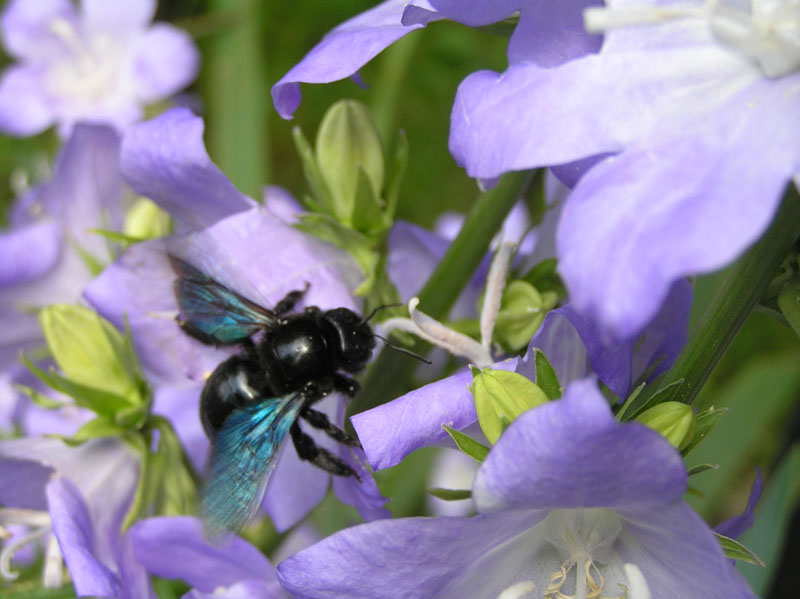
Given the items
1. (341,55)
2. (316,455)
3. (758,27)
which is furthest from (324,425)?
(758,27)

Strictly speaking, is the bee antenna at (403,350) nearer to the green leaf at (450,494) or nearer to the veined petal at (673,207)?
the green leaf at (450,494)

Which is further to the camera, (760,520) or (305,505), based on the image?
(760,520)

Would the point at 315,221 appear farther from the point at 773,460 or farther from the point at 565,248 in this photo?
the point at 773,460

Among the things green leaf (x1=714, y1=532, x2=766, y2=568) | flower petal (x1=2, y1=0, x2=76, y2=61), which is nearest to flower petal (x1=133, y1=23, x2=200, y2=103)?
flower petal (x1=2, y1=0, x2=76, y2=61)

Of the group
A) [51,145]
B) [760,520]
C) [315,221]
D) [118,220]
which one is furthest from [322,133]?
[51,145]

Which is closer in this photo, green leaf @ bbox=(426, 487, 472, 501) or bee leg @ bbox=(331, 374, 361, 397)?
green leaf @ bbox=(426, 487, 472, 501)

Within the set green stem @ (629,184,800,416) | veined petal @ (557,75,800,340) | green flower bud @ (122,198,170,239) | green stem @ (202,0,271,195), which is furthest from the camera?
green stem @ (202,0,271,195)

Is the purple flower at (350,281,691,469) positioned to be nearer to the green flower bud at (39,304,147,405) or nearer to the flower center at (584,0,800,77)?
the flower center at (584,0,800,77)
